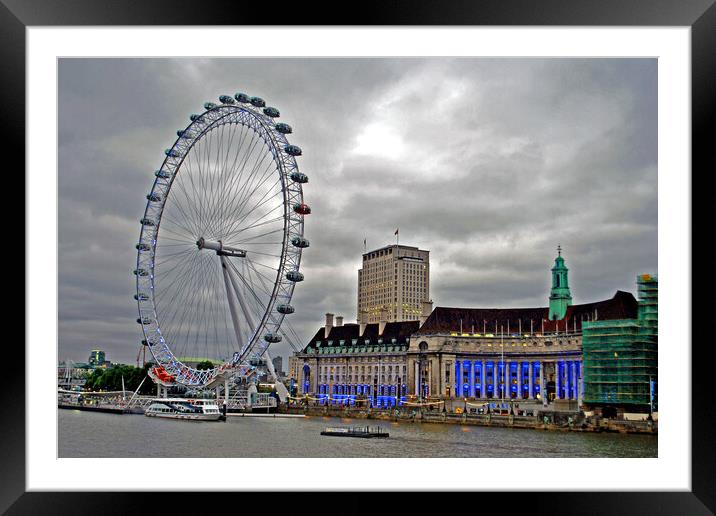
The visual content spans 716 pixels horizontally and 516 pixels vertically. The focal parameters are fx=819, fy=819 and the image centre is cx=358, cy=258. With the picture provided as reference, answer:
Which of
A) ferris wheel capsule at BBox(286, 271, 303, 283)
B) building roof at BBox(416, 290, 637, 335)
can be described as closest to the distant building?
building roof at BBox(416, 290, 637, 335)

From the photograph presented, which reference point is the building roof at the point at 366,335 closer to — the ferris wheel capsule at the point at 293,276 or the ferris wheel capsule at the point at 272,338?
the ferris wheel capsule at the point at 272,338

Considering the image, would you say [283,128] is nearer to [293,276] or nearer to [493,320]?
[293,276]

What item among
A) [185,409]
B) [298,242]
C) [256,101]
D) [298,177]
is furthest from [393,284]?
[256,101]

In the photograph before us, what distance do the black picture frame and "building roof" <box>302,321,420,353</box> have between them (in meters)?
43.6

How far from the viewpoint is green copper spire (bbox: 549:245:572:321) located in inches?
1913

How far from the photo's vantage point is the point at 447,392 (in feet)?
159

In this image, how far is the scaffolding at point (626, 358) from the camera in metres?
30.0
